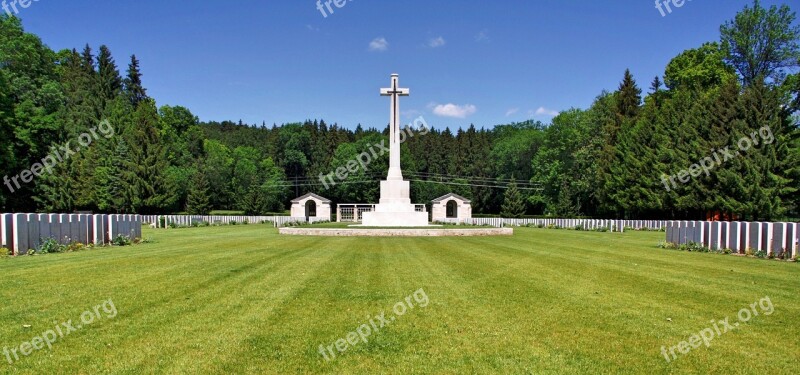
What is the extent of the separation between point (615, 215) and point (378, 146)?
33.8 metres

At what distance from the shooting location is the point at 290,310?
24.1ft

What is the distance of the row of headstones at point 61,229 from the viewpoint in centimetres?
1438

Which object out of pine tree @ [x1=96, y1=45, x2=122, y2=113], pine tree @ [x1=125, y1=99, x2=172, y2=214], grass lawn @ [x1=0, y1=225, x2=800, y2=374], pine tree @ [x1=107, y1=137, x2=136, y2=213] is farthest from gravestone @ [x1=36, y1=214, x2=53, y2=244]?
pine tree @ [x1=96, y1=45, x2=122, y2=113]

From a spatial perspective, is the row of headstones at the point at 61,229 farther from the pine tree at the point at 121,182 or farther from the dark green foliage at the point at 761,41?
the dark green foliage at the point at 761,41

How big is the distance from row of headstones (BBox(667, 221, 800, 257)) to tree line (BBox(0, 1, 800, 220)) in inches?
679

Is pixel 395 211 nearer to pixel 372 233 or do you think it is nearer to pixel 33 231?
pixel 372 233

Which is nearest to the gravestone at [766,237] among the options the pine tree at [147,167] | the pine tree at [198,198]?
the pine tree at [147,167]

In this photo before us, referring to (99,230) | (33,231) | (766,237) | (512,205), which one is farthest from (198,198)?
(766,237)

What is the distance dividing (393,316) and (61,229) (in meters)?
14.3

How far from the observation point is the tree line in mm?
35281

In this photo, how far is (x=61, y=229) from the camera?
16359mm

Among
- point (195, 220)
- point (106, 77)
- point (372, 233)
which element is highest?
point (106, 77)

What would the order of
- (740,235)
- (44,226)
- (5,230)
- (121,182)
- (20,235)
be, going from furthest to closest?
(121,182) → (740,235) → (44,226) → (20,235) → (5,230)

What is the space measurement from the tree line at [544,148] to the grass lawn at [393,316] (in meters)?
27.2
